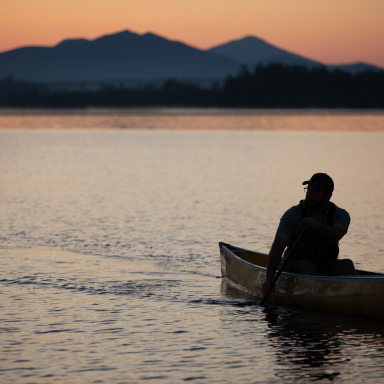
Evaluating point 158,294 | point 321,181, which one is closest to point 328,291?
point 321,181

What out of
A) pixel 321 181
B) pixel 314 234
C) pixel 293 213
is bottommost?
pixel 314 234

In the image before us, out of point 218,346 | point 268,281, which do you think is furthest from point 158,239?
point 218,346

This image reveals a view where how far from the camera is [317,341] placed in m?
9.08

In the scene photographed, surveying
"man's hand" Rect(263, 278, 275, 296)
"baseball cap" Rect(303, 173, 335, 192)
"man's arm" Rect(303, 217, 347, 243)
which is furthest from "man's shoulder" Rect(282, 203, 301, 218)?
"man's hand" Rect(263, 278, 275, 296)

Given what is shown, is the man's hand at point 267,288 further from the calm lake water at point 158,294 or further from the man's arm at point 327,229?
the man's arm at point 327,229

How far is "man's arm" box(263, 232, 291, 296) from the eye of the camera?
31.9 feet

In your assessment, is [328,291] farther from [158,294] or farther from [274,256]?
[158,294]

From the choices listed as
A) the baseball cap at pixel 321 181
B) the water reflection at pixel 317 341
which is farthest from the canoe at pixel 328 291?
the baseball cap at pixel 321 181

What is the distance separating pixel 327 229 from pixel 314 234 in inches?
18.5

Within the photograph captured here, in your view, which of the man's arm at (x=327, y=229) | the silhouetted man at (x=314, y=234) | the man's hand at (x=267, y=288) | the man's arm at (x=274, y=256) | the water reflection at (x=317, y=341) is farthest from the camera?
the man's hand at (x=267, y=288)

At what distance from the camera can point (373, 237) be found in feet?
56.3

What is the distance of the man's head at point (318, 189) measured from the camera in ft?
30.7

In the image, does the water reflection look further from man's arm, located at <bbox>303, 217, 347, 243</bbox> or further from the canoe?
man's arm, located at <bbox>303, 217, 347, 243</bbox>

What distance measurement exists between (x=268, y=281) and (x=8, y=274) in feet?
16.3
